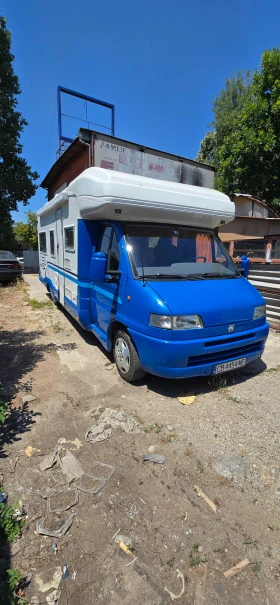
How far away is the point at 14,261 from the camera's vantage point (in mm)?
12797

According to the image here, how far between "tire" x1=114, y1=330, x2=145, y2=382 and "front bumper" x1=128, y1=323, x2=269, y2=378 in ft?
0.57

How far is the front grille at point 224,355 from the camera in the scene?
10.8 feet

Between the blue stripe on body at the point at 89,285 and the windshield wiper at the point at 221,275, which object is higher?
the windshield wiper at the point at 221,275

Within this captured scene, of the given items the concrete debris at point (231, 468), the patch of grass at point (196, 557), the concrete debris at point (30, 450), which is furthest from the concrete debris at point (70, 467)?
the concrete debris at point (231, 468)

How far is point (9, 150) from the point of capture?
15625 millimetres

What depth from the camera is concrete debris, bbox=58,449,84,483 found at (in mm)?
2379

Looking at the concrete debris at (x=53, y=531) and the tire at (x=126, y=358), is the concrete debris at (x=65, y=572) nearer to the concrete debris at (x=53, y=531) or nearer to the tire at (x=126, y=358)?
the concrete debris at (x=53, y=531)

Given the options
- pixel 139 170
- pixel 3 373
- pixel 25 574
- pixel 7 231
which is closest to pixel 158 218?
pixel 139 170

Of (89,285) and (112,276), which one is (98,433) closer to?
(112,276)

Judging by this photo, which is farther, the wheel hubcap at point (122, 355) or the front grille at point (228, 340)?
the wheel hubcap at point (122, 355)

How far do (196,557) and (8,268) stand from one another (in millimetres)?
12820

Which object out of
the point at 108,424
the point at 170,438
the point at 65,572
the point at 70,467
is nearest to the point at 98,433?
the point at 108,424

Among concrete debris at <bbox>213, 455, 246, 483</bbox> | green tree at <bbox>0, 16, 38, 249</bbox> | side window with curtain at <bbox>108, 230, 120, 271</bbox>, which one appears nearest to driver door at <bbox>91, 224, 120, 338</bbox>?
side window with curtain at <bbox>108, 230, 120, 271</bbox>

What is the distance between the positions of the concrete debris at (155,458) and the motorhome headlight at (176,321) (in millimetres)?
1255
